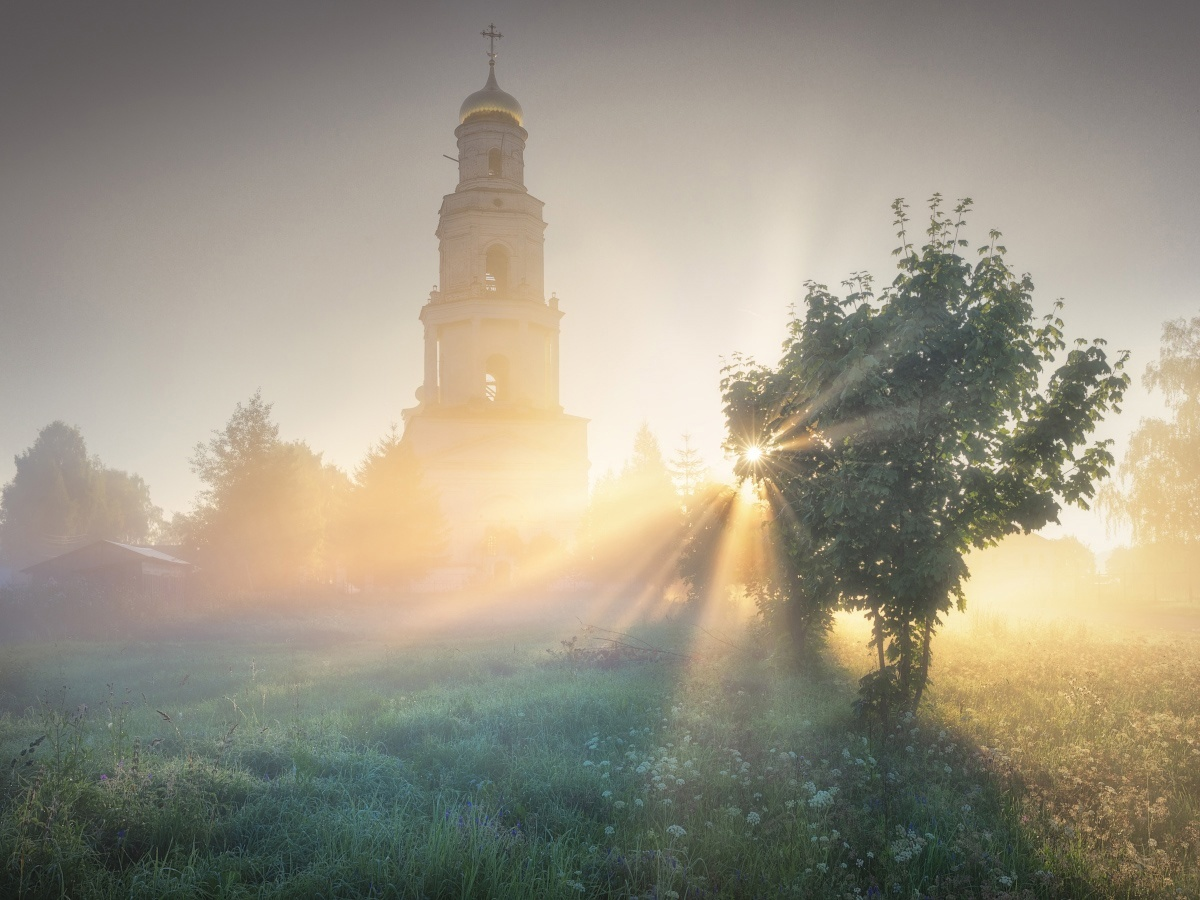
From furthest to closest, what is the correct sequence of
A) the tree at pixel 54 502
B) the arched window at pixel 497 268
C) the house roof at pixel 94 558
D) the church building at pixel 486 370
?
the tree at pixel 54 502 → the arched window at pixel 497 268 → the church building at pixel 486 370 → the house roof at pixel 94 558

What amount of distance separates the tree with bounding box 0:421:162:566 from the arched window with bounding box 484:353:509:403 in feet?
130

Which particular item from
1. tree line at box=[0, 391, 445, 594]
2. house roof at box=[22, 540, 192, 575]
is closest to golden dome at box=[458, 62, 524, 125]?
tree line at box=[0, 391, 445, 594]

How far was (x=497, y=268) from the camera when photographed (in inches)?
1740

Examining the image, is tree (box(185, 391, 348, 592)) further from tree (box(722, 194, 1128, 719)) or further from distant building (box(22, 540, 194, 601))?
tree (box(722, 194, 1128, 719))

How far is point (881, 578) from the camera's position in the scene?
908 cm

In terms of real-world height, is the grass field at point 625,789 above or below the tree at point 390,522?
below

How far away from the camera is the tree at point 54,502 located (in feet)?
204

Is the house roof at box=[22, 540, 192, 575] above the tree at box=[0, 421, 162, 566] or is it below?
below

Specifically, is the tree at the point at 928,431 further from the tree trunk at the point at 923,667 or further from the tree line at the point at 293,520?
the tree line at the point at 293,520

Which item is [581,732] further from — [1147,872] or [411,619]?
[411,619]

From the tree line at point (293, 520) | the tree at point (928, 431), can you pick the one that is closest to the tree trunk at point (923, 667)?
the tree at point (928, 431)

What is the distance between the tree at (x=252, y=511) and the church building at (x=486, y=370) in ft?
29.4

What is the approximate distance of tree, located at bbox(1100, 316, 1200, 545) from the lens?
2772cm

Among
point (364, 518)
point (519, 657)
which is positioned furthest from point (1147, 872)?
point (364, 518)
